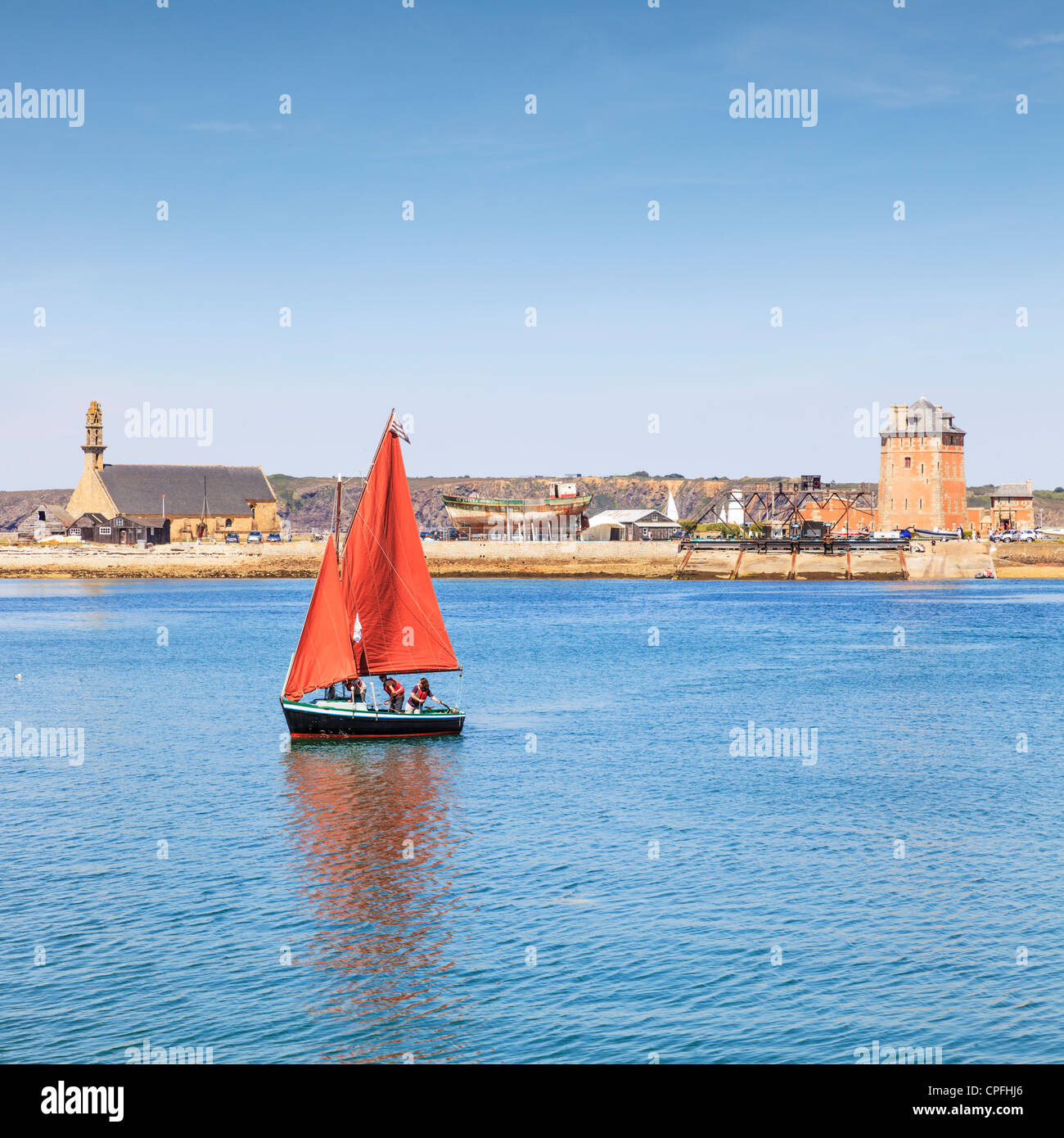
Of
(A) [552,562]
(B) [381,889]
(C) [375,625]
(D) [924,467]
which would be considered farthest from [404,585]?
(D) [924,467]

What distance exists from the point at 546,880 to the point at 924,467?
16239cm

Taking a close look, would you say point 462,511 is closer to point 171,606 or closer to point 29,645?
point 171,606

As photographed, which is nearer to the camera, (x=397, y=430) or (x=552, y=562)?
(x=397, y=430)

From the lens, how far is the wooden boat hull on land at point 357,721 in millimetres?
42219

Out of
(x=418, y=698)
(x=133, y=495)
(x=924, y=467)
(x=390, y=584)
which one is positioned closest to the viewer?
(x=390, y=584)

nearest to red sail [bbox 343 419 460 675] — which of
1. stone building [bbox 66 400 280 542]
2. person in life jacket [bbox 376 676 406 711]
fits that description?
person in life jacket [bbox 376 676 406 711]

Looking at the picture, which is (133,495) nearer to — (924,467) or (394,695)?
(924,467)

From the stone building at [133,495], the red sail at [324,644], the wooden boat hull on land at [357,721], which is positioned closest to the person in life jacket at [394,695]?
the wooden boat hull on land at [357,721]

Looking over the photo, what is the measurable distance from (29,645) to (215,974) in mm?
68980

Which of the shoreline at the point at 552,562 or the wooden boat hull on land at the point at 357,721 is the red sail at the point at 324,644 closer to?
the wooden boat hull on land at the point at 357,721

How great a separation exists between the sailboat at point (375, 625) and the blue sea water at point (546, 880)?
1.13 metres

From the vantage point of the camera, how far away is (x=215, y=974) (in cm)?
2045

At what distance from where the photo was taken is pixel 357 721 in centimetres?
4234

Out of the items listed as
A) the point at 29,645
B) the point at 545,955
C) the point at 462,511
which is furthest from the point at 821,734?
the point at 462,511
